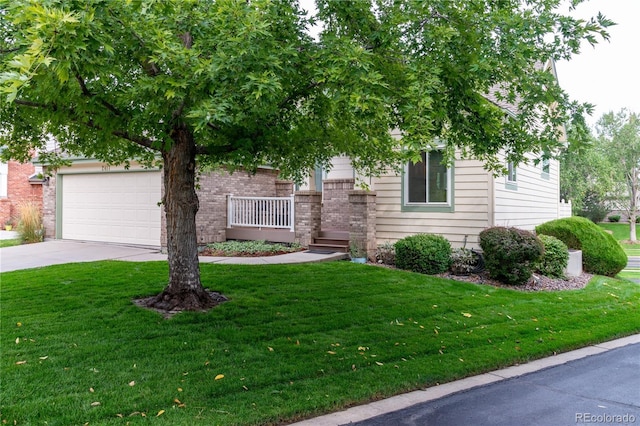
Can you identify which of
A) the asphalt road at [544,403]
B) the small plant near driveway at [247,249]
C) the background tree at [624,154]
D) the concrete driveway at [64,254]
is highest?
the background tree at [624,154]

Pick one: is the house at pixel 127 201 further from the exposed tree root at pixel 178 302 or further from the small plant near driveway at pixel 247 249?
the exposed tree root at pixel 178 302

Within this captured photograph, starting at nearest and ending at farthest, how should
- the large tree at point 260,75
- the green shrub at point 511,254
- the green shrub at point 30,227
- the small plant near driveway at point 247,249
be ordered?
the large tree at point 260,75, the green shrub at point 511,254, the small plant near driveway at point 247,249, the green shrub at point 30,227

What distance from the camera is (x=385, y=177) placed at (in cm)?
1325

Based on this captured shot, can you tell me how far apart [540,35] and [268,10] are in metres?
3.02

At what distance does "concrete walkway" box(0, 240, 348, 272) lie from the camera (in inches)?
450

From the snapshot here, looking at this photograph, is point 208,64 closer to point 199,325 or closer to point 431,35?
point 431,35

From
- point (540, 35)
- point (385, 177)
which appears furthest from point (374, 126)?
point (385, 177)

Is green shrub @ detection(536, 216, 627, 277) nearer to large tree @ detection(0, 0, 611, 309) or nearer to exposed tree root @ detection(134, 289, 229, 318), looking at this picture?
large tree @ detection(0, 0, 611, 309)

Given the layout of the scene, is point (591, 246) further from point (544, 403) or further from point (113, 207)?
point (113, 207)

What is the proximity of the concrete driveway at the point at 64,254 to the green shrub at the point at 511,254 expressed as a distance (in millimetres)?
7824

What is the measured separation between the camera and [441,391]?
16.8 ft

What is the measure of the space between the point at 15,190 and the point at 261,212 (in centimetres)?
1379

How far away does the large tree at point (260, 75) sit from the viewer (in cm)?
434

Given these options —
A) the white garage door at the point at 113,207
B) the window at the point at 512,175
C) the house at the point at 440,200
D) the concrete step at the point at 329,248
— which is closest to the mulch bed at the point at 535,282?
the house at the point at 440,200
